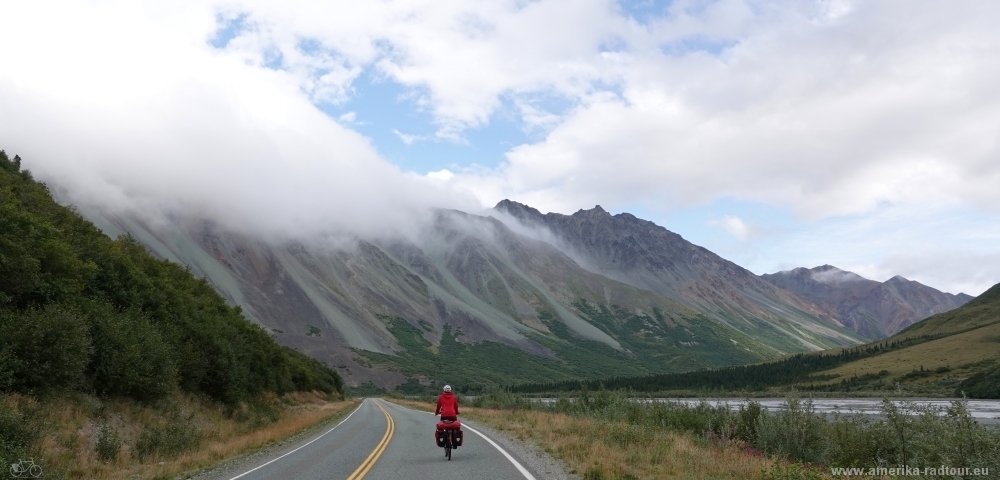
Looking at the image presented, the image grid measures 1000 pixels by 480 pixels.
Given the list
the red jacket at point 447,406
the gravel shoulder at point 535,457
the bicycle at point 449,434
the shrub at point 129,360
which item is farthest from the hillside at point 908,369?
the bicycle at point 449,434

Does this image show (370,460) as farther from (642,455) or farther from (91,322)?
(91,322)

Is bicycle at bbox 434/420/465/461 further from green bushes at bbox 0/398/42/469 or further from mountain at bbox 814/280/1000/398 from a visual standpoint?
mountain at bbox 814/280/1000/398

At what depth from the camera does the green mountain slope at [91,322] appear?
19.1 metres

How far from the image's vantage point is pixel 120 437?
21.1 metres

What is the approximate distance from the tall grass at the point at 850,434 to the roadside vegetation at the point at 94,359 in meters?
17.1

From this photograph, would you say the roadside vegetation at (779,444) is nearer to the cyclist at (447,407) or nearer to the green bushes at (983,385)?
the cyclist at (447,407)

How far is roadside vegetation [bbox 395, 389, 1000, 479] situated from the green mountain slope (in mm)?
17156

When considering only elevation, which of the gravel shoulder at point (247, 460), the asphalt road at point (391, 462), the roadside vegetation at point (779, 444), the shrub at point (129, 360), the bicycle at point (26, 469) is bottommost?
the gravel shoulder at point (247, 460)

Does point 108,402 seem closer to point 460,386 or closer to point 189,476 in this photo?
point 189,476

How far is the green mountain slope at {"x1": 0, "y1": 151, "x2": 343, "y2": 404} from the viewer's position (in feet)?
62.6

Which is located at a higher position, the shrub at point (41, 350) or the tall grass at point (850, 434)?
the shrub at point (41, 350)

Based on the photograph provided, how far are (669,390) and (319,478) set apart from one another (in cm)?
13790

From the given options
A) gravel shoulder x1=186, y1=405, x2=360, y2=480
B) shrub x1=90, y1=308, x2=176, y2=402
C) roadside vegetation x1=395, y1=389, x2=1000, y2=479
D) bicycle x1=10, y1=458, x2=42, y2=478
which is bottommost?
gravel shoulder x1=186, y1=405, x2=360, y2=480

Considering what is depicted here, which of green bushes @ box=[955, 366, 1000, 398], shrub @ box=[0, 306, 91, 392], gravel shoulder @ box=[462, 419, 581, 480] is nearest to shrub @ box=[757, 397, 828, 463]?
gravel shoulder @ box=[462, 419, 581, 480]
